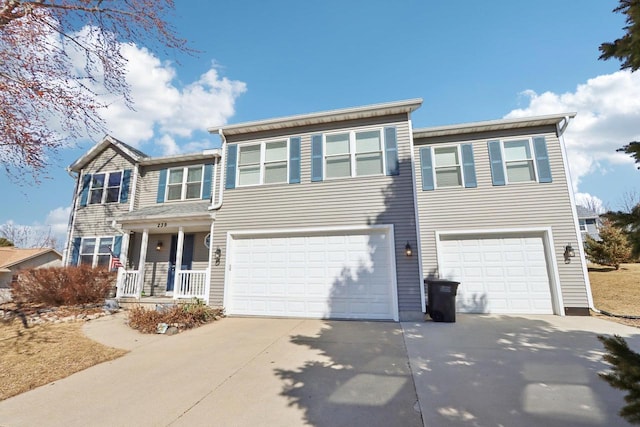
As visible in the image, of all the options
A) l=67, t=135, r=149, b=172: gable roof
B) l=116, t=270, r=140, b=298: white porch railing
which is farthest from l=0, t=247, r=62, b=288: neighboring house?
l=116, t=270, r=140, b=298: white porch railing

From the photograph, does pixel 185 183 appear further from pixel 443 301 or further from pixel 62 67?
pixel 443 301

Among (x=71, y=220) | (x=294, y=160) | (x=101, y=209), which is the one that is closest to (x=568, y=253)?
(x=294, y=160)

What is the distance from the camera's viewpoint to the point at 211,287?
8617mm

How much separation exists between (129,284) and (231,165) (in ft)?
18.2

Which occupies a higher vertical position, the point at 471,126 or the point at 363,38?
the point at 363,38

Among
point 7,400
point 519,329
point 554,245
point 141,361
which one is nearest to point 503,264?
point 554,245

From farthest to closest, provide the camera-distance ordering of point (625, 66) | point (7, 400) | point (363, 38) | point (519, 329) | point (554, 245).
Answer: point (363, 38)
point (554, 245)
point (519, 329)
point (7, 400)
point (625, 66)

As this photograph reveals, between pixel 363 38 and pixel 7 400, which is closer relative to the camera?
pixel 7 400

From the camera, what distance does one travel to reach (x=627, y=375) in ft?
5.86

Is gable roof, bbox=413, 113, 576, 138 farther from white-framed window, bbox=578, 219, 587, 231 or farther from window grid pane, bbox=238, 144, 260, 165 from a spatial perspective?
white-framed window, bbox=578, 219, 587, 231

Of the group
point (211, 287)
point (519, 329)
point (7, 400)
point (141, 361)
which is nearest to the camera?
point (7, 400)

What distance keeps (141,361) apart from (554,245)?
10420 mm

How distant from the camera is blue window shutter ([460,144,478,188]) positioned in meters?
8.90

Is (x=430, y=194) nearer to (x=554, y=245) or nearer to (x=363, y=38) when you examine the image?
(x=554, y=245)
